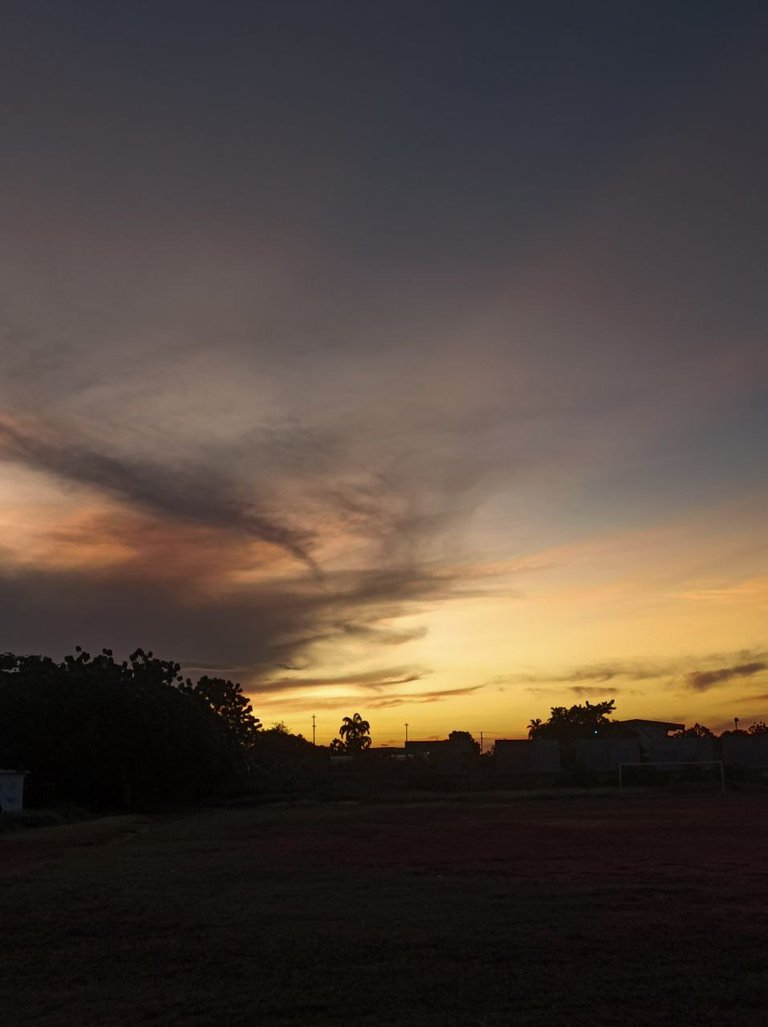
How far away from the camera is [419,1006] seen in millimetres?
9930

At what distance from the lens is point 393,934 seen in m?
13.8

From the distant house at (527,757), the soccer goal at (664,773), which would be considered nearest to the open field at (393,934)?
the soccer goal at (664,773)

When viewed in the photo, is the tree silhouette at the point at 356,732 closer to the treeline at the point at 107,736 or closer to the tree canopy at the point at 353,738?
the tree canopy at the point at 353,738

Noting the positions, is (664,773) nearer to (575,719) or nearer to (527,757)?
(527,757)

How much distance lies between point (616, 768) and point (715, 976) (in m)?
76.6

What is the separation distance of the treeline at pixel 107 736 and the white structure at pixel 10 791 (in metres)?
8.68

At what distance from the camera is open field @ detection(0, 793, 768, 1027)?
33.0ft

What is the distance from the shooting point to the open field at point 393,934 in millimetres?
10055

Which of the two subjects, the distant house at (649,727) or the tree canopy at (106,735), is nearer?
the tree canopy at (106,735)

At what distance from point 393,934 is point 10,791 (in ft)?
128

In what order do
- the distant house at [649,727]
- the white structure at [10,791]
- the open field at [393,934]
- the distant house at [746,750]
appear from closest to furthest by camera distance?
1. the open field at [393,934]
2. the white structure at [10,791]
3. the distant house at [746,750]
4. the distant house at [649,727]

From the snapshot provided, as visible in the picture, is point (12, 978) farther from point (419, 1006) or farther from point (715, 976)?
point (715, 976)

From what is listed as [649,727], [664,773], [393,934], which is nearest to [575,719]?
[649,727]

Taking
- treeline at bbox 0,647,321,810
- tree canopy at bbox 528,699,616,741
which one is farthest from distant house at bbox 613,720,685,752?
treeline at bbox 0,647,321,810
